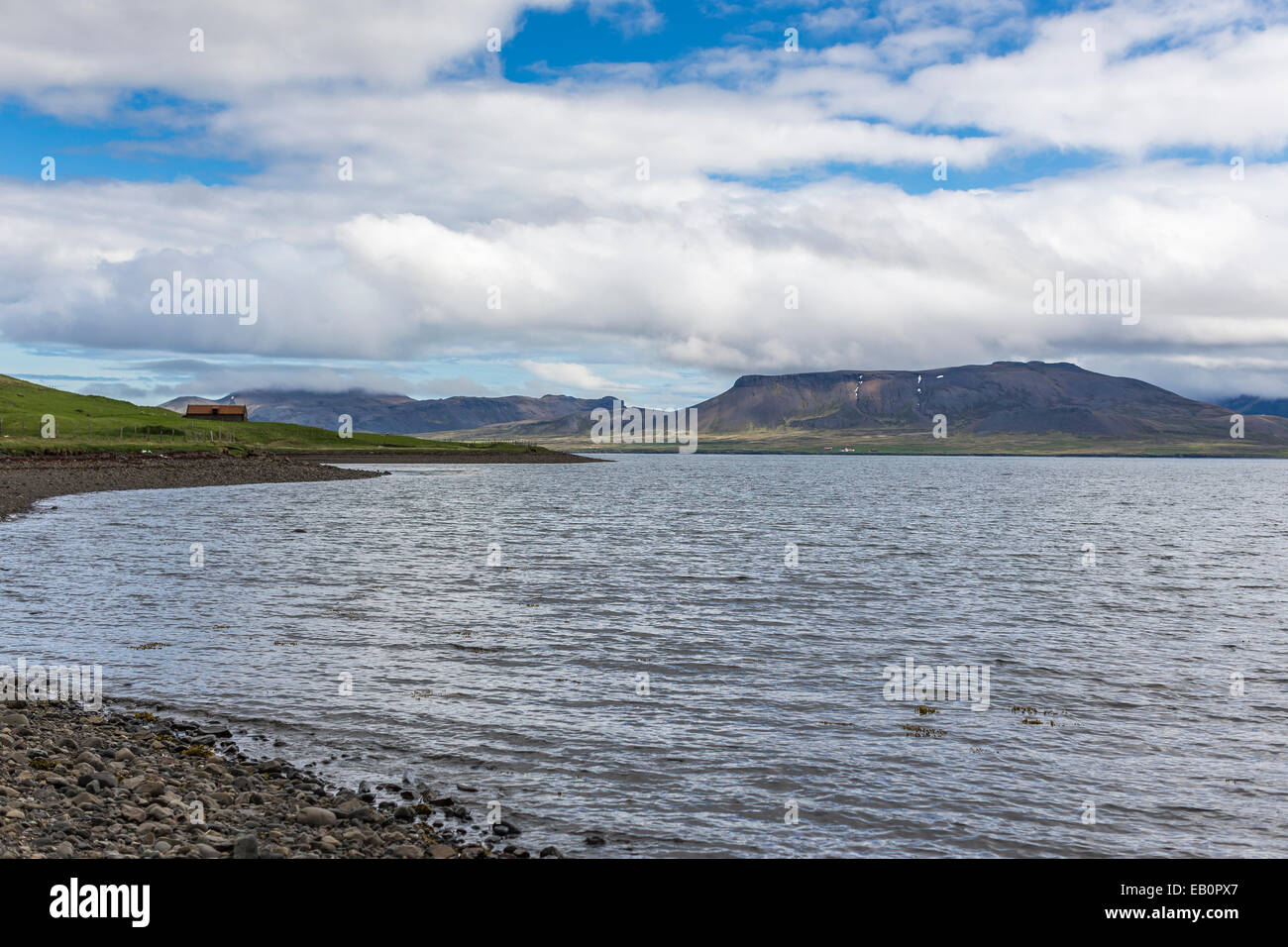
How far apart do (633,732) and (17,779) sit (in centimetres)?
1143

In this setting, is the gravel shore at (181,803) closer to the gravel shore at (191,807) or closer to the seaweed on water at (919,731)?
the gravel shore at (191,807)

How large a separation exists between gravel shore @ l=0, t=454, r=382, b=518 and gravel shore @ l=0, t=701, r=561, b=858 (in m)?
63.8

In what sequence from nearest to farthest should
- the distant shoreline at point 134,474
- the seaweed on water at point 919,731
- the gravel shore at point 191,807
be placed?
1. the gravel shore at point 191,807
2. the seaweed on water at point 919,731
3. the distant shoreline at point 134,474

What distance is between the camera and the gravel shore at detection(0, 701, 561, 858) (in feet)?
43.9

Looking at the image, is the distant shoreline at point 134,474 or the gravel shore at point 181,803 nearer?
the gravel shore at point 181,803

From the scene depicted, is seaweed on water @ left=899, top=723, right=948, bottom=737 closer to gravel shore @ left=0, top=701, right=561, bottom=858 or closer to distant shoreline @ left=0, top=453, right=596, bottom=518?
gravel shore @ left=0, top=701, right=561, bottom=858

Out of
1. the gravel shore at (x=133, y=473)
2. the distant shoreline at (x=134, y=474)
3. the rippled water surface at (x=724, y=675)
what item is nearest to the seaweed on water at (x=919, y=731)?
the rippled water surface at (x=724, y=675)

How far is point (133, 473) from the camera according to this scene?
132m

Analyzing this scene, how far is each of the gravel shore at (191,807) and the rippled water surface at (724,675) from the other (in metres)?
1.09

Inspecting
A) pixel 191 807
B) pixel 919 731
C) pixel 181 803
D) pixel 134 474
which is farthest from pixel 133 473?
pixel 919 731

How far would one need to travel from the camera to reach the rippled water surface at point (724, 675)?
16.4m

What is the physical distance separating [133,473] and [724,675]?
12996cm


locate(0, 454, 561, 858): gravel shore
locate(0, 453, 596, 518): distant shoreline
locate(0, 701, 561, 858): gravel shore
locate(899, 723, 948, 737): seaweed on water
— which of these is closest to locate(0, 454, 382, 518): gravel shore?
locate(0, 453, 596, 518): distant shoreline
